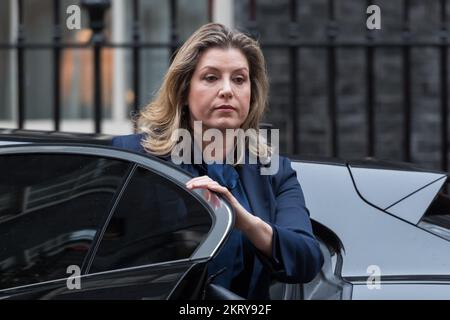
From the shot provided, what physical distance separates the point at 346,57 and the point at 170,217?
5.00 m

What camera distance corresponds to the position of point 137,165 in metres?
2.71

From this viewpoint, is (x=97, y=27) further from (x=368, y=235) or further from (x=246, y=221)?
(x=246, y=221)

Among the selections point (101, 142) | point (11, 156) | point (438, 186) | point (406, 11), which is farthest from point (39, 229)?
point (406, 11)

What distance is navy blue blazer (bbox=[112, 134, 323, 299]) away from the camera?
278 cm

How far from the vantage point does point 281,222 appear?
9.58 feet

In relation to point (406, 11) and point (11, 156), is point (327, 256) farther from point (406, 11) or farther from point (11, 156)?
point (406, 11)

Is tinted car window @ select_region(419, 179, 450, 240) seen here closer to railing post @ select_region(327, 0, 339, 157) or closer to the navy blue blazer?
the navy blue blazer

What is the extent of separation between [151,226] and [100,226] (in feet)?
0.46

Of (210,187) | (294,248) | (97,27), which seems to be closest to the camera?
(210,187)

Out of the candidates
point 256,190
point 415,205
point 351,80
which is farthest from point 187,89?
point 351,80

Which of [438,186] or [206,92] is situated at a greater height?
[206,92]

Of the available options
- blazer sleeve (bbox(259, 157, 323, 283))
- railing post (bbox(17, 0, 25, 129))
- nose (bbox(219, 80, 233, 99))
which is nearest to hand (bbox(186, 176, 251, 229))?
blazer sleeve (bbox(259, 157, 323, 283))

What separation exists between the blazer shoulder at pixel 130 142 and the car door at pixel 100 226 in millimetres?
252

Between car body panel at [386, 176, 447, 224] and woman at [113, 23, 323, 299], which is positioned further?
car body panel at [386, 176, 447, 224]
